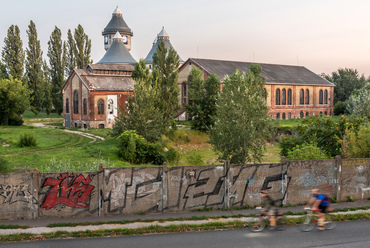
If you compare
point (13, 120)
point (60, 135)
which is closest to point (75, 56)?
point (13, 120)

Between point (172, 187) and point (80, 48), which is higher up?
point (80, 48)

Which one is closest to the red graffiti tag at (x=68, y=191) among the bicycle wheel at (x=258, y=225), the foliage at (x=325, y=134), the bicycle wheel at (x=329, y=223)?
the bicycle wheel at (x=258, y=225)

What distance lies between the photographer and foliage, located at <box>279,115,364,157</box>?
2280 cm

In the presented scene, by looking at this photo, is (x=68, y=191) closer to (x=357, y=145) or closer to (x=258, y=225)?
(x=258, y=225)

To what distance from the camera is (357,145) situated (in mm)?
19828

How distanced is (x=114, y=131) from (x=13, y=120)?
23.8m

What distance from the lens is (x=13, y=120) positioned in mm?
50344

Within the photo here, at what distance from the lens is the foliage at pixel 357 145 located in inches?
763

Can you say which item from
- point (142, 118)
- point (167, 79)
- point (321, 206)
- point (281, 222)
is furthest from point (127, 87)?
point (321, 206)

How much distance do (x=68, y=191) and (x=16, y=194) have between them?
1.88 m

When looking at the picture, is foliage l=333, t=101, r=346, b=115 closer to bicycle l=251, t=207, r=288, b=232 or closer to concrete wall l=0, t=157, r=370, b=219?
concrete wall l=0, t=157, r=370, b=219

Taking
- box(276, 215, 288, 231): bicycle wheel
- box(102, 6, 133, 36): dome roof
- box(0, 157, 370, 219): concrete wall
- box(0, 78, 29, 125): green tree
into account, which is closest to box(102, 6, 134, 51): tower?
box(102, 6, 133, 36): dome roof

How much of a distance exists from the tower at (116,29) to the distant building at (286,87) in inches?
1448

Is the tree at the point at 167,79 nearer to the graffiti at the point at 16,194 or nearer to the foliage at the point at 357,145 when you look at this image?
the foliage at the point at 357,145
